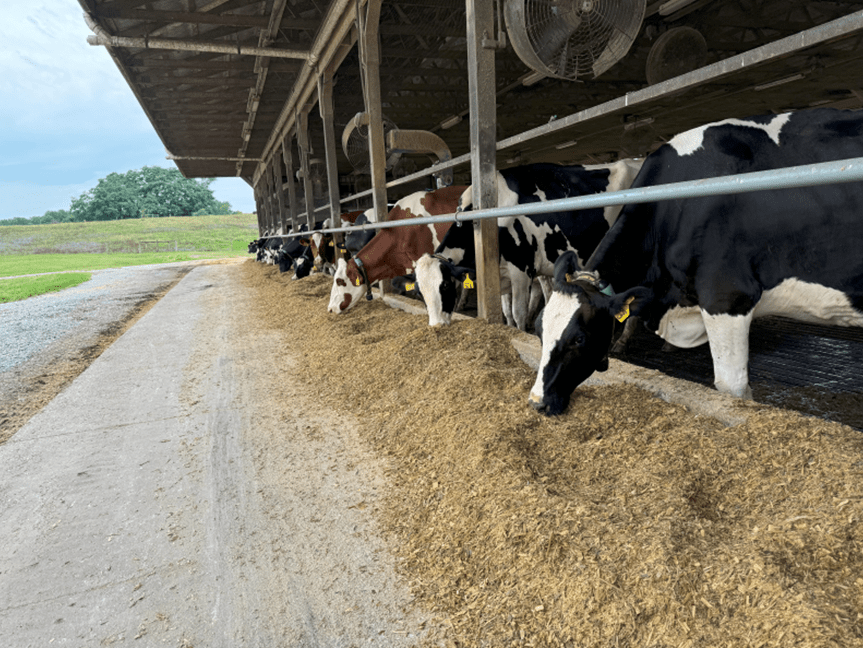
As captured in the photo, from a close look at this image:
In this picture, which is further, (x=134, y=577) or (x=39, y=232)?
(x=39, y=232)

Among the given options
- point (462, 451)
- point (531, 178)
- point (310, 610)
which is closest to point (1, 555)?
point (310, 610)

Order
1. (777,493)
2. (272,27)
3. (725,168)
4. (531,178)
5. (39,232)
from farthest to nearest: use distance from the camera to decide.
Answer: (39,232)
(272,27)
(531,178)
(725,168)
(777,493)

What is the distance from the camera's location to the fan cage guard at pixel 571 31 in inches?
124

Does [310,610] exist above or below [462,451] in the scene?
below

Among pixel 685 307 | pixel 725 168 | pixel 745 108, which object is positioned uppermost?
pixel 745 108

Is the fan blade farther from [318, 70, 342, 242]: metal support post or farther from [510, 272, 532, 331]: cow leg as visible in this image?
[318, 70, 342, 242]: metal support post

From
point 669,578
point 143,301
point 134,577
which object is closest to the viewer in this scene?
point 669,578

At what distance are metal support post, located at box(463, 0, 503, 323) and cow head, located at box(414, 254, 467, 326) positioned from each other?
232 mm

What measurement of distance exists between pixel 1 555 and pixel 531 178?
428 centimetres

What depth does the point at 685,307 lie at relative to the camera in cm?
282

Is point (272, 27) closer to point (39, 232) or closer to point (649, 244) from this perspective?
point (649, 244)

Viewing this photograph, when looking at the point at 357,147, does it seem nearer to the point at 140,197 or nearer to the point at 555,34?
the point at 555,34

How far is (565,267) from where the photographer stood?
272 centimetres

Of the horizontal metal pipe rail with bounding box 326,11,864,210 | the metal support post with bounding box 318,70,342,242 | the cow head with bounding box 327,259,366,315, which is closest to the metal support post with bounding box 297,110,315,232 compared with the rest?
the metal support post with bounding box 318,70,342,242
